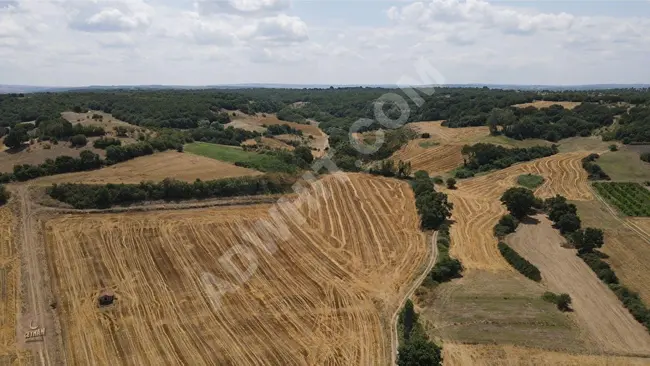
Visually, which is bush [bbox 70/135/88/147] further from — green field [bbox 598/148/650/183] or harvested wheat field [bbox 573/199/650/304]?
green field [bbox 598/148/650/183]

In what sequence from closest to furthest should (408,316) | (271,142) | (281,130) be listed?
1. (408,316)
2. (271,142)
3. (281,130)

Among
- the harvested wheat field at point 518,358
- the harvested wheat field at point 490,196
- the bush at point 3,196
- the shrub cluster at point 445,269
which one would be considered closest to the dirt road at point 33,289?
the bush at point 3,196

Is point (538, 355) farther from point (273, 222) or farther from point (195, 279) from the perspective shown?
point (273, 222)

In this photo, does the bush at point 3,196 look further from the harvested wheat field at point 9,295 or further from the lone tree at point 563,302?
the lone tree at point 563,302

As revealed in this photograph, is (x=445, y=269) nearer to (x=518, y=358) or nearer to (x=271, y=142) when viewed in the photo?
(x=518, y=358)

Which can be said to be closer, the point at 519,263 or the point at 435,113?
the point at 519,263

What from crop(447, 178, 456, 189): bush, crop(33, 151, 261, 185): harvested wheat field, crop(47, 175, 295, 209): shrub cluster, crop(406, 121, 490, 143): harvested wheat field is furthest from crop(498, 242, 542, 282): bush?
crop(406, 121, 490, 143): harvested wheat field

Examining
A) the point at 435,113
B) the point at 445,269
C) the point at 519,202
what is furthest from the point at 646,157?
the point at 435,113
